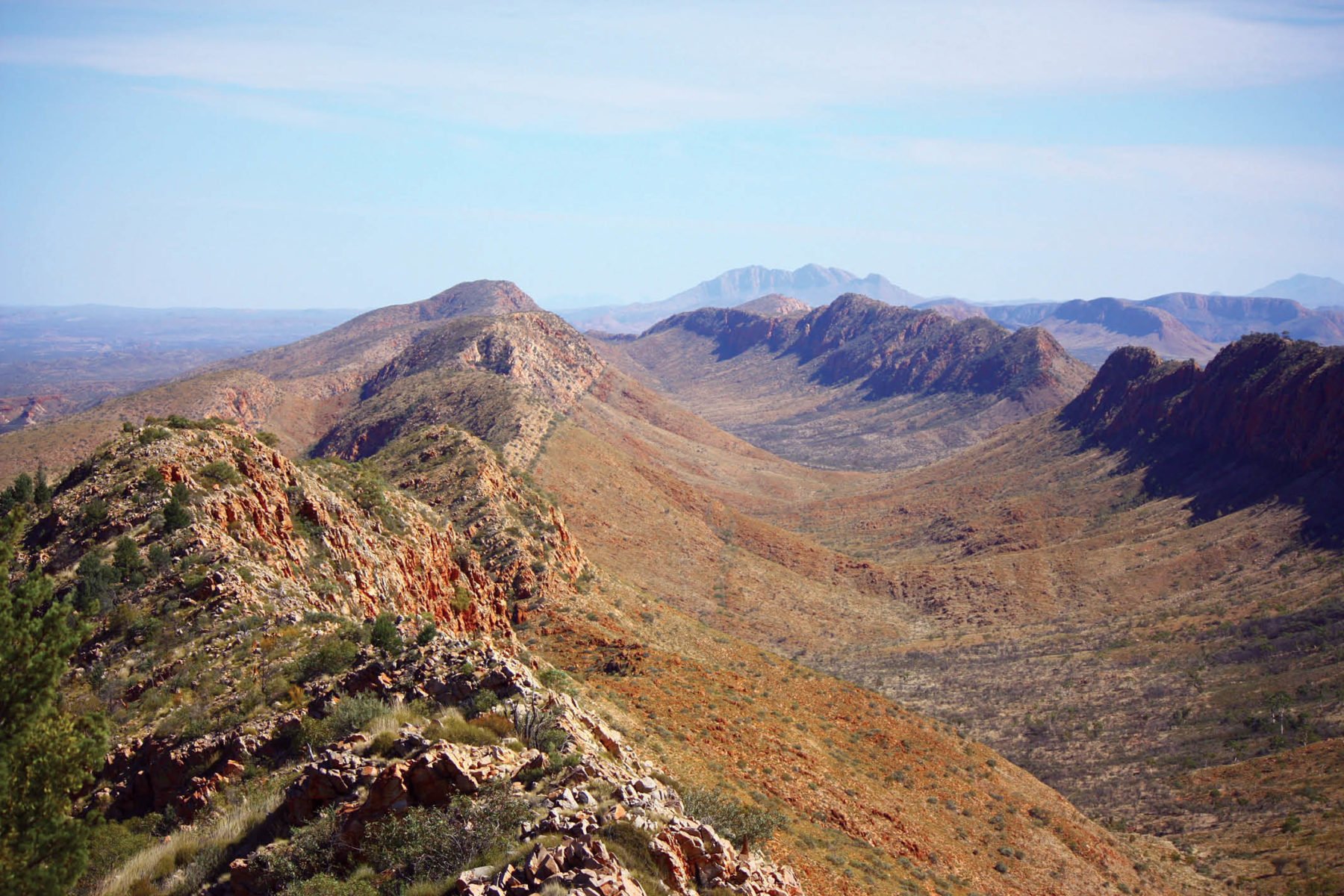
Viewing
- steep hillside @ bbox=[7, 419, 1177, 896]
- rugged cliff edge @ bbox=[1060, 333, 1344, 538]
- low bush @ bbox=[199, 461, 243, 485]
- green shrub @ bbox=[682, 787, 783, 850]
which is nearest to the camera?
steep hillside @ bbox=[7, 419, 1177, 896]

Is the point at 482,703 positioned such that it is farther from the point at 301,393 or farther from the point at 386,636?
the point at 301,393

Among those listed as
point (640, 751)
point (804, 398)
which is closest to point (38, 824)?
point (640, 751)

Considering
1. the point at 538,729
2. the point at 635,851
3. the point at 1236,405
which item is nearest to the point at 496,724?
the point at 538,729

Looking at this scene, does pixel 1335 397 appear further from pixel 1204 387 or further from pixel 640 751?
pixel 640 751

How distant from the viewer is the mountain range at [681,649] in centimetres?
1195


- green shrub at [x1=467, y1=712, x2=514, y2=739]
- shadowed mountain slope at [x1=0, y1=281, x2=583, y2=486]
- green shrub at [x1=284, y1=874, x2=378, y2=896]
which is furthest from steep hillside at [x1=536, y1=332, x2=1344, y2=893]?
green shrub at [x1=284, y1=874, x2=378, y2=896]

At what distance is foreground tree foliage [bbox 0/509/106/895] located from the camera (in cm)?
952

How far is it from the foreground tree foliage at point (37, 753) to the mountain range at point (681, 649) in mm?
1441

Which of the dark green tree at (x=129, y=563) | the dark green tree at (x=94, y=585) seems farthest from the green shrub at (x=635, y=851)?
the dark green tree at (x=129, y=563)

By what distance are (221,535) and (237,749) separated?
26.1 ft

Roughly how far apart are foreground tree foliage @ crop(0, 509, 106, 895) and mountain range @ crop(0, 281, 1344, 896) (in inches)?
56.7

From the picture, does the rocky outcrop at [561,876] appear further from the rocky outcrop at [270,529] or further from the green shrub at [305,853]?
the rocky outcrop at [270,529]

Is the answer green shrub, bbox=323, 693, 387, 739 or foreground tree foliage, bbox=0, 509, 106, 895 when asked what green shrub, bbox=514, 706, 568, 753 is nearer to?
green shrub, bbox=323, 693, 387, 739

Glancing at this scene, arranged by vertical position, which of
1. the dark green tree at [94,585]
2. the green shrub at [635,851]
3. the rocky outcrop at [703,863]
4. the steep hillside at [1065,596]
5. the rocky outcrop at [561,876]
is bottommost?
the steep hillside at [1065,596]
